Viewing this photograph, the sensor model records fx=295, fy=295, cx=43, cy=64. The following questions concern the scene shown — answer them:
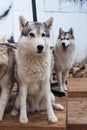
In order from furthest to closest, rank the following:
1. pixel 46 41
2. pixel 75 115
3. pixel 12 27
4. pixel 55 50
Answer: pixel 12 27
pixel 55 50
pixel 75 115
pixel 46 41

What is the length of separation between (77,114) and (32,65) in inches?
16.1

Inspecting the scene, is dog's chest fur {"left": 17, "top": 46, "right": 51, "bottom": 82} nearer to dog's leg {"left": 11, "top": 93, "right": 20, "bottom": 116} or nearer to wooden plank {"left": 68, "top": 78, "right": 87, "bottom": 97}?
dog's leg {"left": 11, "top": 93, "right": 20, "bottom": 116}

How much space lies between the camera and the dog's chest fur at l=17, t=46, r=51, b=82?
4.51 ft

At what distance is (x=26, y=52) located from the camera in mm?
1353

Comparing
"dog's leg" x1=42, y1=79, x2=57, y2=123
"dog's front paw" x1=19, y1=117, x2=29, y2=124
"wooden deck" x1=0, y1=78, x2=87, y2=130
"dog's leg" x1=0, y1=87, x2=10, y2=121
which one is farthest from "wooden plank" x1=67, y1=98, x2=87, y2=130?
"dog's leg" x1=0, y1=87, x2=10, y2=121

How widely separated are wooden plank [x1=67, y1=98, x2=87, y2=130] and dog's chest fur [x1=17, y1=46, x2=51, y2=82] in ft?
0.93

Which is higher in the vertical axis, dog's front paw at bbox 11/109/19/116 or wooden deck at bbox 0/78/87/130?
dog's front paw at bbox 11/109/19/116

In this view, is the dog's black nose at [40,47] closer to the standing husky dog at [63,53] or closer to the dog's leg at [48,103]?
the dog's leg at [48,103]

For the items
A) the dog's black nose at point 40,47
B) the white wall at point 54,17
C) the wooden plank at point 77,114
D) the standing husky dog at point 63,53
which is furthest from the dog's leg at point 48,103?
the white wall at point 54,17

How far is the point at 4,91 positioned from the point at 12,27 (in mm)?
917

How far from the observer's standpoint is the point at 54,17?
236 centimetres

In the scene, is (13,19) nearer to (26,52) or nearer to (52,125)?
(26,52)

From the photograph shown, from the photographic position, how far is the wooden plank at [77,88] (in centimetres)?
194

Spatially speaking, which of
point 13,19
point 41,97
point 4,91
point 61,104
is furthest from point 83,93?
point 13,19
